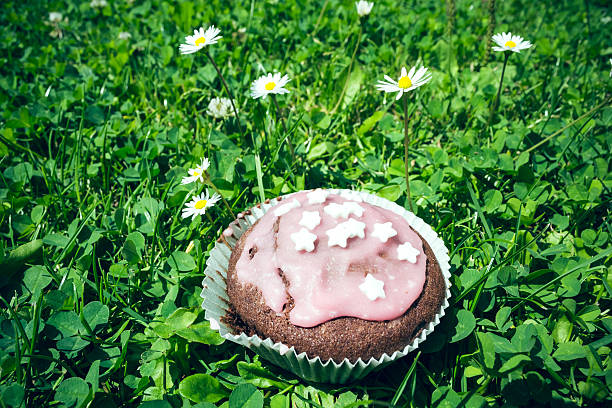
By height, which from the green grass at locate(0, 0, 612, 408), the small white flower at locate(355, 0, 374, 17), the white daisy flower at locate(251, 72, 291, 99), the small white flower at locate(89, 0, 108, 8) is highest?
the small white flower at locate(355, 0, 374, 17)

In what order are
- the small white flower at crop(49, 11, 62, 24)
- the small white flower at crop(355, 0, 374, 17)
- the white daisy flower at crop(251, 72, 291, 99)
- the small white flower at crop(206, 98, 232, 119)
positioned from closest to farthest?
1. the white daisy flower at crop(251, 72, 291, 99)
2. the small white flower at crop(355, 0, 374, 17)
3. the small white flower at crop(206, 98, 232, 119)
4. the small white flower at crop(49, 11, 62, 24)

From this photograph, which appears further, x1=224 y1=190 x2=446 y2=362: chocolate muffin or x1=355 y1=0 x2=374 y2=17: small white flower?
x1=355 y1=0 x2=374 y2=17: small white flower

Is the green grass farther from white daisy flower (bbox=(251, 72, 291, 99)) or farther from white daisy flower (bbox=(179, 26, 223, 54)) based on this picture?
white daisy flower (bbox=(179, 26, 223, 54))

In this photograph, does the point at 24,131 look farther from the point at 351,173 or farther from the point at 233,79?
the point at 351,173

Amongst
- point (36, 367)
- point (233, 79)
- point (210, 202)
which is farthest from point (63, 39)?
point (36, 367)

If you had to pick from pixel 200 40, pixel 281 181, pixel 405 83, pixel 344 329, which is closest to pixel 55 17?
pixel 200 40

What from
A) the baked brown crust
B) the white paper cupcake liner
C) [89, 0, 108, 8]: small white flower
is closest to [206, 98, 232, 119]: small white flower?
the white paper cupcake liner

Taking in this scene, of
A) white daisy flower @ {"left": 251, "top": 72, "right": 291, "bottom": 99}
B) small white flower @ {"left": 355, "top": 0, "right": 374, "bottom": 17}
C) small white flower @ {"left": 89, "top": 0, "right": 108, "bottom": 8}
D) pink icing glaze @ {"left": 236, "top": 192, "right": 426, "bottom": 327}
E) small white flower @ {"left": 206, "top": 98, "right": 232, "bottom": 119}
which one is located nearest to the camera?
pink icing glaze @ {"left": 236, "top": 192, "right": 426, "bottom": 327}
